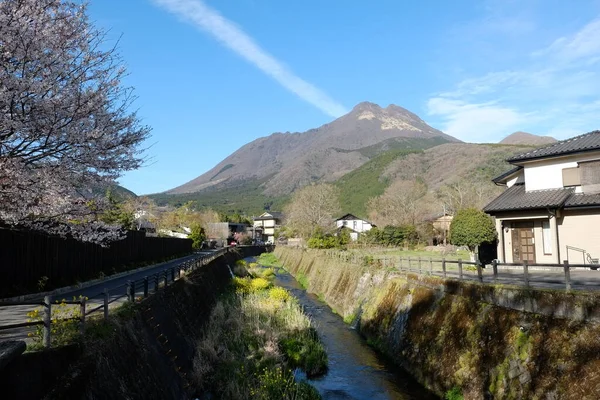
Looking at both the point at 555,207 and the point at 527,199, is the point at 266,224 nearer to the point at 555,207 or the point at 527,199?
the point at 527,199

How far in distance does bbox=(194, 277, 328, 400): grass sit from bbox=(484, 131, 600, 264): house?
44.0 feet

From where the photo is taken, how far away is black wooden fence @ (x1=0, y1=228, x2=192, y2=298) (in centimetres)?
1448

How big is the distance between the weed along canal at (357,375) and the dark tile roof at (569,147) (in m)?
13.9

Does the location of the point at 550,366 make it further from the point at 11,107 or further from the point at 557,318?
the point at 11,107

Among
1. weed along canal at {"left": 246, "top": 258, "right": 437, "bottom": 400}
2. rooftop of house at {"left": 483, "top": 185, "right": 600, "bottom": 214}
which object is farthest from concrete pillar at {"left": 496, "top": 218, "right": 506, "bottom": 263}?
weed along canal at {"left": 246, "top": 258, "right": 437, "bottom": 400}

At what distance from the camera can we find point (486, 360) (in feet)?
34.8

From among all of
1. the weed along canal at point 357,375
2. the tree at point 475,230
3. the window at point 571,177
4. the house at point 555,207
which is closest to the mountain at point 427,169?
the tree at point 475,230

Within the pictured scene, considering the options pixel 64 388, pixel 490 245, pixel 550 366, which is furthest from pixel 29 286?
pixel 490 245

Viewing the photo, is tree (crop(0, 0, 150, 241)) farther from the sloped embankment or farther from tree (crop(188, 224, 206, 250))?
tree (crop(188, 224, 206, 250))

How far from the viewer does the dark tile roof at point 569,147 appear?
20.6 m

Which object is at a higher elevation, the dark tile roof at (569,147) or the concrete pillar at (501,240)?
the dark tile roof at (569,147)

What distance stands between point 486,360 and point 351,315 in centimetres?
1214

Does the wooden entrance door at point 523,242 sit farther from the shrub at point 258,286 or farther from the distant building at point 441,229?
the distant building at point 441,229

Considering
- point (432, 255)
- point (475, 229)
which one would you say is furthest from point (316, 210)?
point (475, 229)
